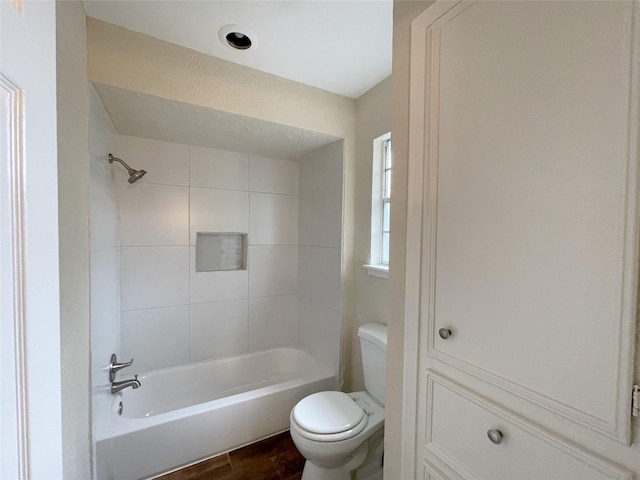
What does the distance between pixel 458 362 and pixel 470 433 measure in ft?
0.57

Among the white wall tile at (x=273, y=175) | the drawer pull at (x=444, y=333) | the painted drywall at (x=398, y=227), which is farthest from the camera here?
the white wall tile at (x=273, y=175)

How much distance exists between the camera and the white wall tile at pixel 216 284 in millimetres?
2152

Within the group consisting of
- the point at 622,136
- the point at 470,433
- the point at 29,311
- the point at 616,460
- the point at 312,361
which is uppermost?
the point at 622,136

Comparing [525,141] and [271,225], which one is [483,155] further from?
[271,225]

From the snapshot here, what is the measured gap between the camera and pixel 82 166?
1116 mm

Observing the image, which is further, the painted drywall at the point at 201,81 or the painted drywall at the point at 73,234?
the painted drywall at the point at 201,81

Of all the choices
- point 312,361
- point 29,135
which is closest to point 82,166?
point 29,135

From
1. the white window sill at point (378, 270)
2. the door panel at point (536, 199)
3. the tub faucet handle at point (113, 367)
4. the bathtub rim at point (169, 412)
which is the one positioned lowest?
the bathtub rim at point (169, 412)

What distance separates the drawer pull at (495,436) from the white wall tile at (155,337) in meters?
2.12

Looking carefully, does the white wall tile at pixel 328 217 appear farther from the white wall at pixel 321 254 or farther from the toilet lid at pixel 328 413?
the toilet lid at pixel 328 413

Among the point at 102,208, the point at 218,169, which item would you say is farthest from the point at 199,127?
the point at 102,208

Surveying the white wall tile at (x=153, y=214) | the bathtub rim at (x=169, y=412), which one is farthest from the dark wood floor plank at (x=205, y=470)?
the white wall tile at (x=153, y=214)

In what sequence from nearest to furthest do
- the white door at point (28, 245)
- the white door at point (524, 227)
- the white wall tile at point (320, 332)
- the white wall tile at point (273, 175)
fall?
1. the white door at point (28, 245)
2. the white door at point (524, 227)
3. the white wall tile at point (320, 332)
4. the white wall tile at point (273, 175)

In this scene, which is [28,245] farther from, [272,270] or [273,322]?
→ [273,322]
